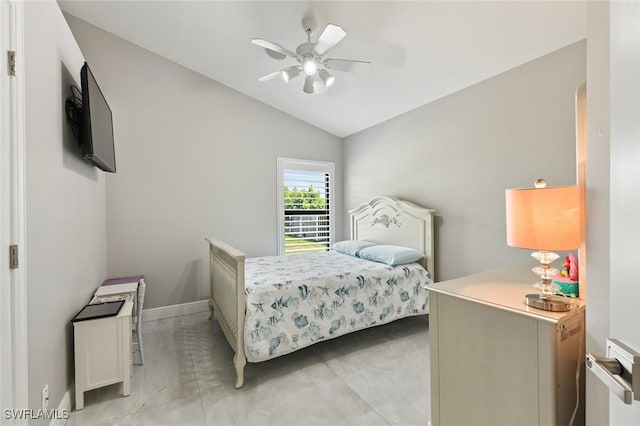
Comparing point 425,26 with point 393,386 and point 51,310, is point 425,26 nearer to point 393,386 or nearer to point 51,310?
Answer: point 393,386

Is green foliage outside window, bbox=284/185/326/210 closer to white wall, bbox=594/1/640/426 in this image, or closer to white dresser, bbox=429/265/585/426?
white dresser, bbox=429/265/585/426

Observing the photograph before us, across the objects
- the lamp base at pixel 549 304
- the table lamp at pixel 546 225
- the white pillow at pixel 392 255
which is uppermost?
the table lamp at pixel 546 225

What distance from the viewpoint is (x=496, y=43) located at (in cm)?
211

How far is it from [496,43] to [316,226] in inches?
120

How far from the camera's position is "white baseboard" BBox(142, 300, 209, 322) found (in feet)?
10.4

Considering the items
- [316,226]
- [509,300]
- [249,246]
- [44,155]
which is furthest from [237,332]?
[316,226]

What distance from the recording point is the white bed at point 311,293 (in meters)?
1.98

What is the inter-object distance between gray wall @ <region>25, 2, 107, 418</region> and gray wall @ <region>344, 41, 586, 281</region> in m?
3.13

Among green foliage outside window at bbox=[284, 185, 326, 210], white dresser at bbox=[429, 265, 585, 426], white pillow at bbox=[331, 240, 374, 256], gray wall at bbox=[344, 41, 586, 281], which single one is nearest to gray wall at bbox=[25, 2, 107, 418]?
white dresser at bbox=[429, 265, 585, 426]

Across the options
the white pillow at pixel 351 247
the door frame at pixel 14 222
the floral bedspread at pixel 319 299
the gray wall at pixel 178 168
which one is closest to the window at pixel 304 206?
the gray wall at pixel 178 168

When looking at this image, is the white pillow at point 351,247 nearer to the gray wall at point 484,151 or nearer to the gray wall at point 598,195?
the gray wall at point 484,151

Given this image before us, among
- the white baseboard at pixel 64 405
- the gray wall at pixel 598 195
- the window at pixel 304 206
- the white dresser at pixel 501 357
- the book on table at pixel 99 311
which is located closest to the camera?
the gray wall at pixel 598 195

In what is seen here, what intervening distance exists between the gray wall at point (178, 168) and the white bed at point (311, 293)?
66 cm

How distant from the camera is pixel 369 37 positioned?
7.57ft
